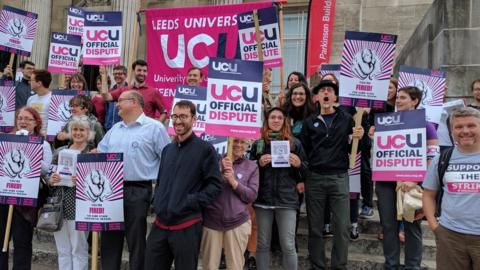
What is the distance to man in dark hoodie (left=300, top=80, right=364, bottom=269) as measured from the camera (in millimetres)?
5508

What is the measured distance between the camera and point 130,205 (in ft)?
16.7

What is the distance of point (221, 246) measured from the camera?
16.5ft

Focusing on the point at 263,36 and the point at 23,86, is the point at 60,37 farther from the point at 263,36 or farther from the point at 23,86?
the point at 263,36

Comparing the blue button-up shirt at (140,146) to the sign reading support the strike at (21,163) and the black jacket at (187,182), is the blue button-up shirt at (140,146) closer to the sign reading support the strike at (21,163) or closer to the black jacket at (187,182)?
the black jacket at (187,182)

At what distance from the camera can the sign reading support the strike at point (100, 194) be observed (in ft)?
16.5

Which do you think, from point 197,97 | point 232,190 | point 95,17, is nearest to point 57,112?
point 95,17

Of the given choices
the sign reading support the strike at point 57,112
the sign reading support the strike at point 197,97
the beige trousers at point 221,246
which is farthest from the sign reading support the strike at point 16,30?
the beige trousers at point 221,246

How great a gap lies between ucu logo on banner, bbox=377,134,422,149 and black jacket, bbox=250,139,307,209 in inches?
33.7

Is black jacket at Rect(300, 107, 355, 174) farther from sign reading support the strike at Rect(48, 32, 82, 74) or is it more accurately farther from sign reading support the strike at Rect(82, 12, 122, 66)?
sign reading support the strike at Rect(48, 32, 82, 74)

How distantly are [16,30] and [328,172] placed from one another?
5.93 metres

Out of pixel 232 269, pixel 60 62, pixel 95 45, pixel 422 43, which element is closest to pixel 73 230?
pixel 232 269

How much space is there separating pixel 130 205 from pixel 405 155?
2.89m

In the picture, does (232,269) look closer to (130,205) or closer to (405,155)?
(130,205)

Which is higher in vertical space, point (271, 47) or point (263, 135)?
point (271, 47)
